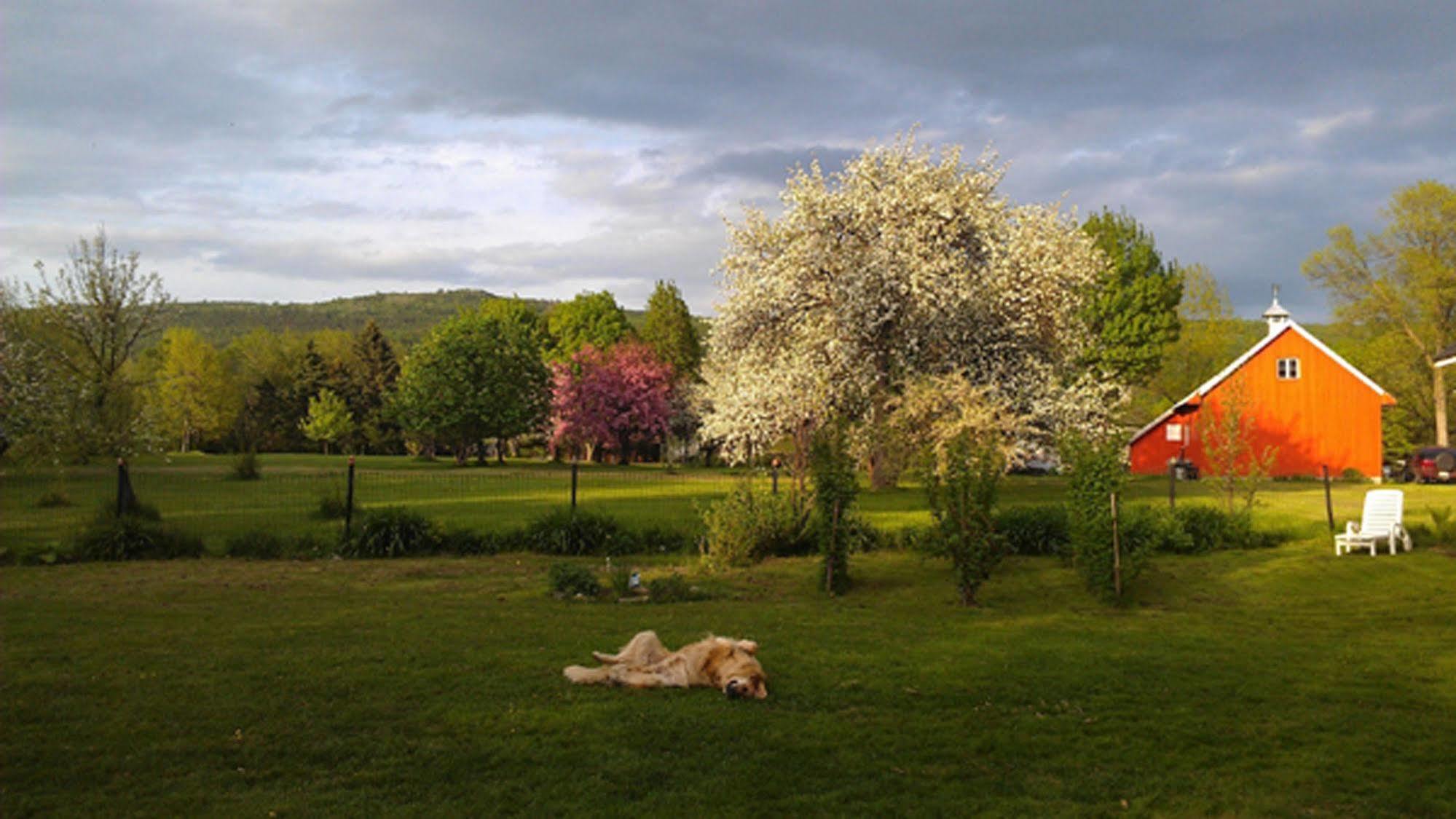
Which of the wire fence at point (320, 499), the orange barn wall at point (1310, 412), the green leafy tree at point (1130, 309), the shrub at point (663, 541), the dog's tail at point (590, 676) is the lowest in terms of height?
the dog's tail at point (590, 676)

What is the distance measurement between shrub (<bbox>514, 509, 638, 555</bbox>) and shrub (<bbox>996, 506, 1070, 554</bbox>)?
635 cm

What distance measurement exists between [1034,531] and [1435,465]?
3251 cm

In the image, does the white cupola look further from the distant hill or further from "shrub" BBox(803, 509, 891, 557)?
the distant hill

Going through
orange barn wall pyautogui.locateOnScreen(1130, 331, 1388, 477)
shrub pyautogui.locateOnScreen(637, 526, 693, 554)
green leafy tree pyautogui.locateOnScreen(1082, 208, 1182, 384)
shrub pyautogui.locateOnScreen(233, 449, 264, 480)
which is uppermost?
green leafy tree pyautogui.locateOnScreen(1082, 208, 1182, 384)

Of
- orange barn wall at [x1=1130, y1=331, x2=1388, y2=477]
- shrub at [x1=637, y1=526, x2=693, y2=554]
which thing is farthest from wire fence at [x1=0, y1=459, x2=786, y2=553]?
orange barn wall at [x1=1130, y1=331, x2=1388, y2=477]

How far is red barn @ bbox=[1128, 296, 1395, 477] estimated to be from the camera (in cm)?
4050

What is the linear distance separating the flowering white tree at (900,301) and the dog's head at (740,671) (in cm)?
1849

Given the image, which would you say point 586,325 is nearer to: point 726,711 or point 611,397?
point 611,397

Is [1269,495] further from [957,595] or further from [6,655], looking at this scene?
[6,655]

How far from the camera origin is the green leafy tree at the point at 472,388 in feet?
162

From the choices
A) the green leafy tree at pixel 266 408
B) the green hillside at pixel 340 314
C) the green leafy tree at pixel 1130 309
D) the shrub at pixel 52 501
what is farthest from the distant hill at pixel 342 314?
the shrub at pixel 52 501

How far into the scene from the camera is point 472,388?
4956cm

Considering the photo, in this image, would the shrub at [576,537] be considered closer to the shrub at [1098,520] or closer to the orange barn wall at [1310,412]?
the shrub at [1098,520]

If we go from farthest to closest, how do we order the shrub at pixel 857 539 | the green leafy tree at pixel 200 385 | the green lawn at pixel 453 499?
the green leafy tree at pixel 200 385 < the green lawn at pixel 453 499 < the shrub at pixel 857 539
